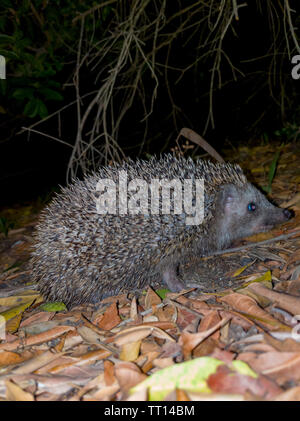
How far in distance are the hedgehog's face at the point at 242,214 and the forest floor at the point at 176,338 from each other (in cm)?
21

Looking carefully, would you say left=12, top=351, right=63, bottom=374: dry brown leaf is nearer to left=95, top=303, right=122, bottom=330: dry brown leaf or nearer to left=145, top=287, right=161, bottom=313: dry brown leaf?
left=95, top=303, right=122, bottom=330: dry brown leaf

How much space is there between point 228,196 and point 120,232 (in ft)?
4.99

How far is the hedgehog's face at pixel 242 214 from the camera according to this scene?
5.23 meters

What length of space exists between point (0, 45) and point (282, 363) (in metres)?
4.95

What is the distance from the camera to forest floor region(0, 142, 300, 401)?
253cm

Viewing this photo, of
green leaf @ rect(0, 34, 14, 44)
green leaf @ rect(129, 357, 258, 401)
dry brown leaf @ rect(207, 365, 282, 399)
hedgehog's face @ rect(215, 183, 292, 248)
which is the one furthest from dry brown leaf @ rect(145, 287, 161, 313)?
green leaf @ rect(0, 34, 14, 44)

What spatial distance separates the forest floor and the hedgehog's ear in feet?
2.02

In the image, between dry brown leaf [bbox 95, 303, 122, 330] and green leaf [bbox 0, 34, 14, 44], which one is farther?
green leaf [bbox 0, 34, 14, 44]

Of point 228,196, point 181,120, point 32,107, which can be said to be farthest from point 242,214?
point 181,120

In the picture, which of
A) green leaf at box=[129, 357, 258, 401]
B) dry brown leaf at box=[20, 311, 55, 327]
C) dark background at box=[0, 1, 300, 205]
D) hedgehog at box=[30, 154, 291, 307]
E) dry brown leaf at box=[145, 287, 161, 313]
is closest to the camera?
green leaf at box=[129, 357, 258, 401]

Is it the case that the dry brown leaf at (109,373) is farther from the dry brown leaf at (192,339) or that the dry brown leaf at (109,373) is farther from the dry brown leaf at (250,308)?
the dry brown leaf at (250,308)

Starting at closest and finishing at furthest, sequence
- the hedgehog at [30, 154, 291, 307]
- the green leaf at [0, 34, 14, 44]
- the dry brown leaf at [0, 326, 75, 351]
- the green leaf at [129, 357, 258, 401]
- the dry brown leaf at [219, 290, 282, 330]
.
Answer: the green leaf at [129, 357, 258, 401], the dry brown leaf at [219, 290, 282, 330], the dry brown leaf at [0, 326, 75, 351], the hedgehog at [30, 154, 291, 307], the green leaf at [0, 34, 14, 44]

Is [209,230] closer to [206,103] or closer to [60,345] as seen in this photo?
[60,345]

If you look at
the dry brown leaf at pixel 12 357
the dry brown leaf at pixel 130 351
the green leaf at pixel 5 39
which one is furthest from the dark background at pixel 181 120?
the dry brown leaf at pixel 130 351
